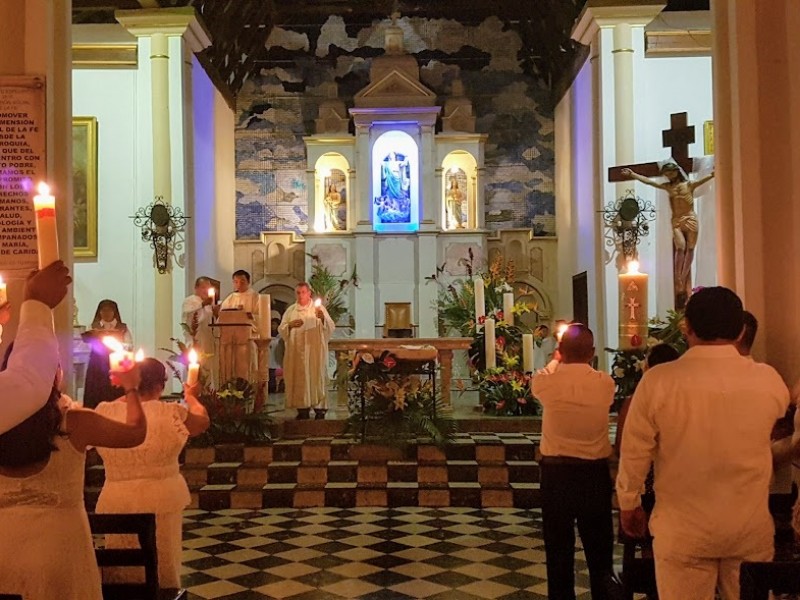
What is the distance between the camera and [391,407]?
28.2ft

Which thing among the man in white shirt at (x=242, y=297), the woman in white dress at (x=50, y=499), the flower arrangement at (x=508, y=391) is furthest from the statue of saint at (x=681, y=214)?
the woman in white dress at (x=50, y=499)

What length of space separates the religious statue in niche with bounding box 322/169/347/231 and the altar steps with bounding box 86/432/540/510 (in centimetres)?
776

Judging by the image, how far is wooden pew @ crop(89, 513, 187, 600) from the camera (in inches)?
124

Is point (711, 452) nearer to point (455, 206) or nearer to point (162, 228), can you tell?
point (162, 228)

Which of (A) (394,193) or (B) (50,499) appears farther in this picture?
(A) (394,193)

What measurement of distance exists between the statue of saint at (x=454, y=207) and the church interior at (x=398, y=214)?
0.06 metres

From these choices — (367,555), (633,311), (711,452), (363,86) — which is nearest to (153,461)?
(633,311)

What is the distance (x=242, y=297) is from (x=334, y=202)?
6.28 m

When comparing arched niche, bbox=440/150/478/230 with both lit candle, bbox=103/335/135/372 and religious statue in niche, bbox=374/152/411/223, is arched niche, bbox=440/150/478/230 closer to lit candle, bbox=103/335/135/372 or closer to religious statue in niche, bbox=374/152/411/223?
religious statue in niche, bbox=374/152/411/223

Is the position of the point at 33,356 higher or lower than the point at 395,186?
lower

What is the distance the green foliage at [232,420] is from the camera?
8492mm

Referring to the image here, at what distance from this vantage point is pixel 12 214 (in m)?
4.05

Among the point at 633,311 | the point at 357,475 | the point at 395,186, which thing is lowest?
the point at 357,475

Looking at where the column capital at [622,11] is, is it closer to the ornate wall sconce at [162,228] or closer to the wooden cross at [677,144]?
the wooden cross at [677,144]
